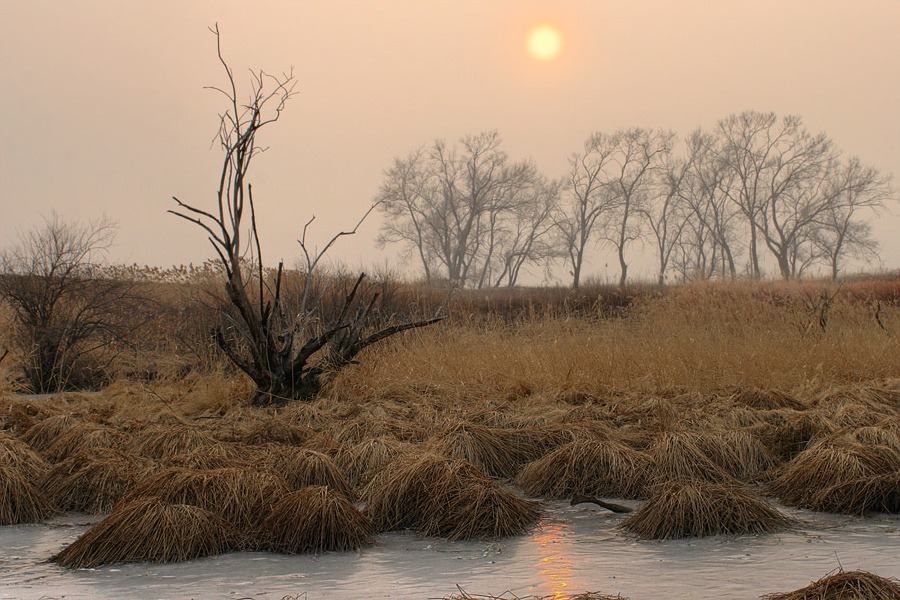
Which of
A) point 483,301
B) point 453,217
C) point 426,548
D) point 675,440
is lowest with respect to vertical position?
point 426,548

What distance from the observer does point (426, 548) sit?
4324mm

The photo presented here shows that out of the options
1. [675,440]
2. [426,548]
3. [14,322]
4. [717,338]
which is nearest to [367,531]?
[426,548]

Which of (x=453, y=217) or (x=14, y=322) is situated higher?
(x=453, y=217)

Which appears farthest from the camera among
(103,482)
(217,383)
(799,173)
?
(799,173)

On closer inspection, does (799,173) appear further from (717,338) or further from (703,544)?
(703,544)

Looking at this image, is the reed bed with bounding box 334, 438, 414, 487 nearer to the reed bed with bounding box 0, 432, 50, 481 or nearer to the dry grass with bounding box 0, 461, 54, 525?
the dry grass with bounding box 0, 461, 54, 525

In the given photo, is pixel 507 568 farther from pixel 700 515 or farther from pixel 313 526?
pixel 700 515

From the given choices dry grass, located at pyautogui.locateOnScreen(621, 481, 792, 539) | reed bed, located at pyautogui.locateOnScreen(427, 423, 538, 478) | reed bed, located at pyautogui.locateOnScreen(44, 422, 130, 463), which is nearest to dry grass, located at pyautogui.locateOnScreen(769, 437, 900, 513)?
dry grass, located at pyautogui.locateOnScreen(621, 481, 792, 539)

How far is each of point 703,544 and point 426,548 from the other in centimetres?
153

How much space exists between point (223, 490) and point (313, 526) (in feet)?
2.73

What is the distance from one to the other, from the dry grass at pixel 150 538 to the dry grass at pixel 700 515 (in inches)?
92.0

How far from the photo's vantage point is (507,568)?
3.80 meters

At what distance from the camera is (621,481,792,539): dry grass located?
4.36 m

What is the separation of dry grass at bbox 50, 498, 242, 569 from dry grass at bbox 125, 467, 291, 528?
32 centimetres
